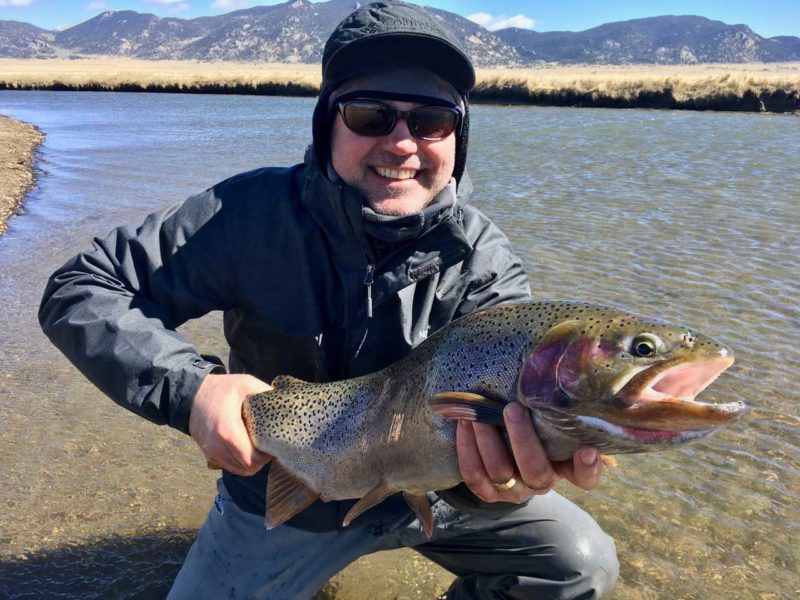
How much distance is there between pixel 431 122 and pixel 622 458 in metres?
2.56

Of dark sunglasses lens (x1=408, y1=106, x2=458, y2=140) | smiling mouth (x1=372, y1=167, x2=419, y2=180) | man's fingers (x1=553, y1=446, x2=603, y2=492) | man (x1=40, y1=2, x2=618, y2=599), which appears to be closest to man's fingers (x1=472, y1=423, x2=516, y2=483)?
man's fingers (x1=553, y1=446, x2=603, y2=492)

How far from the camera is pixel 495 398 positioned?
2215mm

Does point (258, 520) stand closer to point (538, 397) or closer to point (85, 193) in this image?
point (538, 397)

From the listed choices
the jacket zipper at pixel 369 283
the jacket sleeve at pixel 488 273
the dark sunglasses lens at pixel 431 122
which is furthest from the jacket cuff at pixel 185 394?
the dark sunglasses lens at pixel 431 122

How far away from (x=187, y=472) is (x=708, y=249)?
7.09 meters

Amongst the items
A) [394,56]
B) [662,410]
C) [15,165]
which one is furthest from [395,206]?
[15,165]

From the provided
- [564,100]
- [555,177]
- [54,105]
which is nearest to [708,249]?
[555,177]

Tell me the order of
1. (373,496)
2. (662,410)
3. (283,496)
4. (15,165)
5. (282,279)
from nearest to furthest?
(662,410) < (373,496) < (283,496) < (282,279) < (15,165)

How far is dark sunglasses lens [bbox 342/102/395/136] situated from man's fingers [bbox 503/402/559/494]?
4.31 feet

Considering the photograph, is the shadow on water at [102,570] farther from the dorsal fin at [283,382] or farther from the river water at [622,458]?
the dorsal fin at [283,382]

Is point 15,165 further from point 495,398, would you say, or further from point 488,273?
point 495,398

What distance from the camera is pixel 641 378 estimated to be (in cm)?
192

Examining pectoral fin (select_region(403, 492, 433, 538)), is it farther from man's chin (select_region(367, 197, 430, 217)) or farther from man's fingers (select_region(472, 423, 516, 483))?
man's chin (select_region(367, 197, 430, 217))

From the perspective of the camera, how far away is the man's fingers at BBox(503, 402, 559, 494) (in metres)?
2.08
